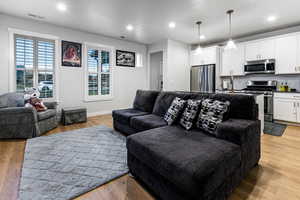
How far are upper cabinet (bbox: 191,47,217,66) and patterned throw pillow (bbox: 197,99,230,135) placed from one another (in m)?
3.91

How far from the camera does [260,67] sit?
4512 mm

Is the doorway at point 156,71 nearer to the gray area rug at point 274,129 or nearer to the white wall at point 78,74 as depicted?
the white wall at point 78,74

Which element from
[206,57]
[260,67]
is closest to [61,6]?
[206,57]

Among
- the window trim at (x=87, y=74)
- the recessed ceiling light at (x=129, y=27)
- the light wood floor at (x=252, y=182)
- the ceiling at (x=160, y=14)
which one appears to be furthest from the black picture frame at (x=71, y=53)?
the light wood floor at (x=252, y=182)

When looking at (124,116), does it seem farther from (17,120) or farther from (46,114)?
(17,120)

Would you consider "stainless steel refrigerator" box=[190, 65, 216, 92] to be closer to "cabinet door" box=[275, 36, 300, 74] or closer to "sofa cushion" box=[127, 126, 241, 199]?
"cabinet door" box=[275, 36, 300, 74]

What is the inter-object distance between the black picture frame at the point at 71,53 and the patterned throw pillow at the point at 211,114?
4.14m

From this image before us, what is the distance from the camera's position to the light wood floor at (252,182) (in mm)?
Result: 1511

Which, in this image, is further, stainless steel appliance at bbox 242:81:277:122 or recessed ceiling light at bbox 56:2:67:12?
stainless steel appliance at bbox 242:81:277:122

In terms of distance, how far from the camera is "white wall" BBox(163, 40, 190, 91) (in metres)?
5.63

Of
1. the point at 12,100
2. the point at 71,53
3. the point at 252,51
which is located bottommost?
the point at 12,100

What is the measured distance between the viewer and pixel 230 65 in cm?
518

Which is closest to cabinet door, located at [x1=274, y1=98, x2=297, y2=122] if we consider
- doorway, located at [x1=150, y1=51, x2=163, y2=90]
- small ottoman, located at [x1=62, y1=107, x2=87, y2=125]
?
doorway, located at [x1=150, y1=51, x2=163, y2=90]

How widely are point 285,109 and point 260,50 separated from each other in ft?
5.98
